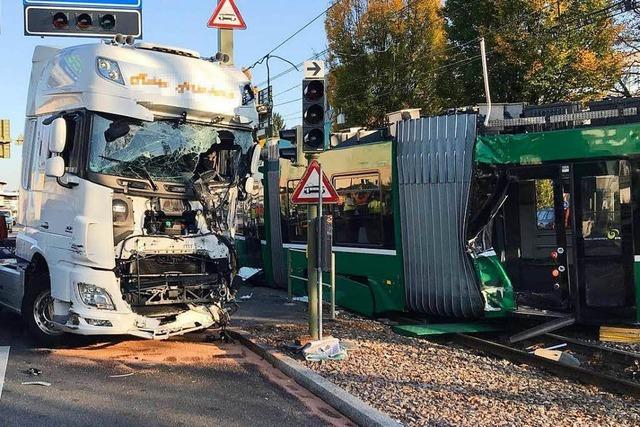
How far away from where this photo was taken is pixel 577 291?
9375mm

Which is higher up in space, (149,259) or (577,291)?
(149,259)

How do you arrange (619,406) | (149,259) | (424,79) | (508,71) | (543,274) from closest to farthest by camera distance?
(619,406) < (149,259) < (543,274) < (508,71) < (424,79)

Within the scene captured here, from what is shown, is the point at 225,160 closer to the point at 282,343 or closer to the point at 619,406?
the point at 282,343

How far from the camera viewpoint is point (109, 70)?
802cm

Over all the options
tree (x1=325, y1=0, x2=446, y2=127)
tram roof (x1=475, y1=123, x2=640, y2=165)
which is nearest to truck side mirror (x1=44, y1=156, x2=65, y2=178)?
tram roof (x1=475, y1=123, x2=640, y2=165)

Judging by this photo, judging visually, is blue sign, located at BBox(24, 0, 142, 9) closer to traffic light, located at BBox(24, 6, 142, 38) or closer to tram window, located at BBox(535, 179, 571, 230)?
traffic light, located at BBox(24, 6, 142, 38)

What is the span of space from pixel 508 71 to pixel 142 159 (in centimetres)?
1750

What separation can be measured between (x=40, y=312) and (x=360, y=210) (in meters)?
5.25

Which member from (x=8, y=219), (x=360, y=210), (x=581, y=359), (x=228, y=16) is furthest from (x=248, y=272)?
(x=8, y=219)

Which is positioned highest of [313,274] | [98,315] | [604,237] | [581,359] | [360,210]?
[360,210]

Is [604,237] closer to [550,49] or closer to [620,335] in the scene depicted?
[620,335]

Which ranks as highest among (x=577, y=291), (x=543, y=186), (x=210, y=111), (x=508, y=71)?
(x=508, y=71)

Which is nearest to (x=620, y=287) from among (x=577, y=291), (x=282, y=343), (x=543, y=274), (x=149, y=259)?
(x=577, y=291)

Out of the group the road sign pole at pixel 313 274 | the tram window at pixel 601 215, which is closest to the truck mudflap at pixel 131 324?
the road sign pole at pixel 313 274
